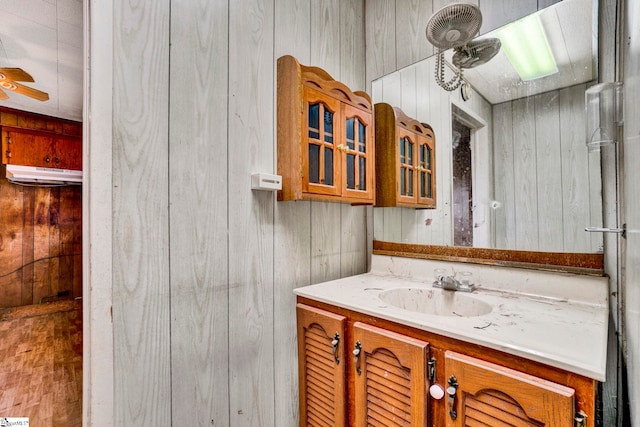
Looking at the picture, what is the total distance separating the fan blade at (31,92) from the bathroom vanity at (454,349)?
1.97m

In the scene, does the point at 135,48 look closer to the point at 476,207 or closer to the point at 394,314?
the point at 394,314

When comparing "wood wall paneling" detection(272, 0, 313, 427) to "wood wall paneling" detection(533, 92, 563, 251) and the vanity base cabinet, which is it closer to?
the vanity base cabinet

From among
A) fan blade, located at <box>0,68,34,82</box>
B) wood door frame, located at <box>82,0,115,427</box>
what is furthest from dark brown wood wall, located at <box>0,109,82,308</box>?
wood door frame, located at <box>82,0,115,427</box>

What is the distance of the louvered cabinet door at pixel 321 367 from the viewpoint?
1067 millimetres

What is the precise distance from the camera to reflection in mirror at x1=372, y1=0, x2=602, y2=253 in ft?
3.46

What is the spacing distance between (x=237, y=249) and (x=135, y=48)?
2.48ft

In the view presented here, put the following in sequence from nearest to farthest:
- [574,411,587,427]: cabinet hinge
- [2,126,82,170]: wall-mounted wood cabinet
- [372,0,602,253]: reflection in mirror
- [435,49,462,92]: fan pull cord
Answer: [574,411,587,427]: cabinet hinge → [372,0,602,253]: reflection in mirror → [435,49,462,92]: fan pull cord → [2,126,82,170]: wall-mounted wood cabinet

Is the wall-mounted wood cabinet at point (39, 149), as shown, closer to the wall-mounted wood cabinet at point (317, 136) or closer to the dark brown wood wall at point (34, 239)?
the dark brown wood wall at point (34, 239)

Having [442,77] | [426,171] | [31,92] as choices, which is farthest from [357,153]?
[31,92]

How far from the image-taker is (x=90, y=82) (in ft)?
2.61

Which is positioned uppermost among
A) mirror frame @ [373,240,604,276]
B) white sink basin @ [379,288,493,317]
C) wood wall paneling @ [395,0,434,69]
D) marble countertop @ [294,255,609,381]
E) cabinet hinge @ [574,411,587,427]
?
wood wall paneling @ [395,0,434,69]

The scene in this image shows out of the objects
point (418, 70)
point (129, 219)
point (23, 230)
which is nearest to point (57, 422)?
point (129, 219)

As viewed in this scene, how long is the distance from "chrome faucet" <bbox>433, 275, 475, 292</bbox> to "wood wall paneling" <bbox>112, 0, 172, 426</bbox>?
112cm

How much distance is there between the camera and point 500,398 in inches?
27.4
